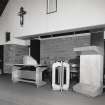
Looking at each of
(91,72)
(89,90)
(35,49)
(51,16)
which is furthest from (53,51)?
(89,90)

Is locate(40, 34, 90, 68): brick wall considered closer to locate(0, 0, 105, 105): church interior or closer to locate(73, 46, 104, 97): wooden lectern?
locate(0, 0, 105, 105): church interior

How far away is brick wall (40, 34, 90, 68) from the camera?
7.09 m

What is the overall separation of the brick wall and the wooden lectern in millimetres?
2916

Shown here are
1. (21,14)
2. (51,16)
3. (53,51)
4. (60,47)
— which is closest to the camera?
(51,16)

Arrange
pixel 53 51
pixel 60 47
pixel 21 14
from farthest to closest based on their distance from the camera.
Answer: pixel 53 51 < pixel 60 47 < pixel 21 14

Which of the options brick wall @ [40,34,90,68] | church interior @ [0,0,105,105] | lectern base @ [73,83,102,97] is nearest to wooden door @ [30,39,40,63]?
church interior @ [0,0,105,105]

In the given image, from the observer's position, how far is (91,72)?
13.0 feet

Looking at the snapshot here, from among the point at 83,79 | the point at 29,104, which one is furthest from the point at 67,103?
the point at 83,79

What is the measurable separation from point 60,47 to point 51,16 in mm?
2088

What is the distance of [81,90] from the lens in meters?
4.04

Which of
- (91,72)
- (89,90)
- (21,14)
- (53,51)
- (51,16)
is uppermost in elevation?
(21,14)

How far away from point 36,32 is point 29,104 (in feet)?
14.0

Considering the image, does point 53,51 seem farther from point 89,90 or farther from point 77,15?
point 89,90

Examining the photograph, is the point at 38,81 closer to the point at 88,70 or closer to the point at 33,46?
the point at 88,70
